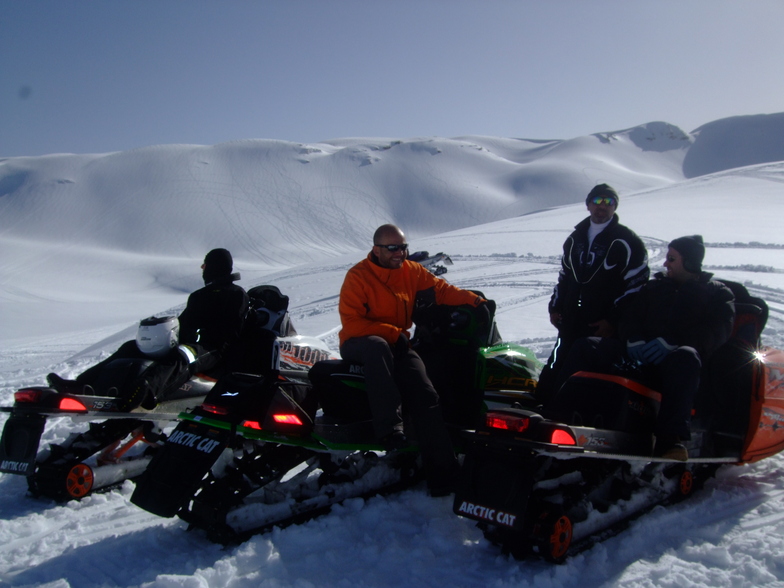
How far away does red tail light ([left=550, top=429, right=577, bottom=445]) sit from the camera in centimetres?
282

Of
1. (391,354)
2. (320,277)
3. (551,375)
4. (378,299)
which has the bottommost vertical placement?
(320,277)

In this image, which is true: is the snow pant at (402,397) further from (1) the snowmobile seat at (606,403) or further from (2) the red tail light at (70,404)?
(2) the red tail light at (70,404)

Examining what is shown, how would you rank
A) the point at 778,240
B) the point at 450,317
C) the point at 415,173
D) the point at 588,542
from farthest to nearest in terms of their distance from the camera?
the point at 415,173 < the point at 778,240 < the point at 450,317 < the point at 588,542

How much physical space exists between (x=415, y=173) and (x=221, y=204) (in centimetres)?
2684

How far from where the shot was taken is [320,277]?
1811cm

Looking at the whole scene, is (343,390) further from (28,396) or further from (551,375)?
(28,396)

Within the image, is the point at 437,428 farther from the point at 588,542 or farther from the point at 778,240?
the point at 778,240

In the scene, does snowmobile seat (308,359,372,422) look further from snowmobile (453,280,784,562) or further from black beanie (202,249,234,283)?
black beanie (202,249,234,283)

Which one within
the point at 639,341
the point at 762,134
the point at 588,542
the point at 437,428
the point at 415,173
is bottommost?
the point at 588,542

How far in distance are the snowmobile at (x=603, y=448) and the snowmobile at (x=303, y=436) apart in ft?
1.78

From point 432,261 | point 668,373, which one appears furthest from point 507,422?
point 432,261

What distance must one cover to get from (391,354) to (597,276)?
1667 millimetres

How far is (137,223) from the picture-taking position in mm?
54031

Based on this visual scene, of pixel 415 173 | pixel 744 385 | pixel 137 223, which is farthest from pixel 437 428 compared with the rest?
pixel 415 173
